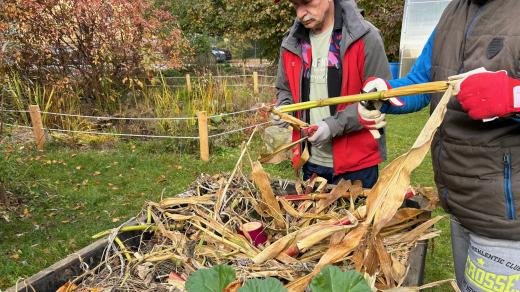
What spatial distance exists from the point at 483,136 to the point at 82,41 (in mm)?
6552

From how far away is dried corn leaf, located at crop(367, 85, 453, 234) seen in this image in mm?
1122

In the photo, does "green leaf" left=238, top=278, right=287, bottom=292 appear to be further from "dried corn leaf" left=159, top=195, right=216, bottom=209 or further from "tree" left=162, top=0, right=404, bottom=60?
"tree" left=162, top=0, right=404, bottom=60

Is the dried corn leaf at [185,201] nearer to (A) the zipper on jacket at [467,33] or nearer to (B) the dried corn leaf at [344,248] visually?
(B) the dried corn leaf at [344,248]

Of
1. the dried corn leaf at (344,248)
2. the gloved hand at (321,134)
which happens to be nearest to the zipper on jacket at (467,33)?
the dried corn leaf at (344,248)

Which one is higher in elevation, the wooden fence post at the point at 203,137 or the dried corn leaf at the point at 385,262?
the dried corn leaf at the point at 385,262

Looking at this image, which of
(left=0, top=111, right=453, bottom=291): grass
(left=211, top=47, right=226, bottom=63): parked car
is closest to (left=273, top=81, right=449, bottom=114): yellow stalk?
(left=0, top=111, right=453, bottom=291): grass

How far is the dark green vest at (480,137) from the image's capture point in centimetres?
120

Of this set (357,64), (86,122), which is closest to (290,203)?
(357,64)

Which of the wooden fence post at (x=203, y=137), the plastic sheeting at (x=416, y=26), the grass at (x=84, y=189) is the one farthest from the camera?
the plastic sheeting at (x=416, y=26)

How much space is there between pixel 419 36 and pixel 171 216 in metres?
9.60

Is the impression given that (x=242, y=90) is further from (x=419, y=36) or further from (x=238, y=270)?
(x=238, y=270)

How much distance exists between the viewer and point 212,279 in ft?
3.28

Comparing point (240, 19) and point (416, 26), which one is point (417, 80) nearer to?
point (416, 26)

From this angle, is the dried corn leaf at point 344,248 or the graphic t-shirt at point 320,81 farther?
the graphic t-shirt at point 320,81
